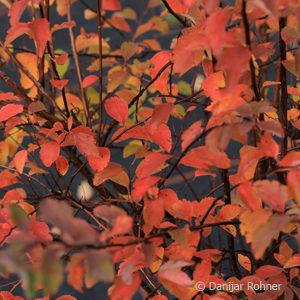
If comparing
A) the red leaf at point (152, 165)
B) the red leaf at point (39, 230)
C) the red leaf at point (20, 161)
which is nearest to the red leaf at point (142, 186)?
the red leaf at point (152, 165)

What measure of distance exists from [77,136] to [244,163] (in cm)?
23

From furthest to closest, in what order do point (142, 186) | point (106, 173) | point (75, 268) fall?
point (106, 173) → point (142, 186) → point (75, 268)

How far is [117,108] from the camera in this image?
0.57 metres

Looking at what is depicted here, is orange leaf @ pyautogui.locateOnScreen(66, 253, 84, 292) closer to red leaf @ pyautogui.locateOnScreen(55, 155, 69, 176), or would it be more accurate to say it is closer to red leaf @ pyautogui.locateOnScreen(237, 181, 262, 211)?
red leaf @ pyautogui.locateOnScreen(237, 181, 262, 211)

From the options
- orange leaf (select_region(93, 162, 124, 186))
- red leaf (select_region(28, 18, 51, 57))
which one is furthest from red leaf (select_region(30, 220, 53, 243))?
red leaf (select_region(28, 18, 51, 57))

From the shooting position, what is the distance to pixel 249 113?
0.38 meters

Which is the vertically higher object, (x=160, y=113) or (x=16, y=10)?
(x=16, y=10)

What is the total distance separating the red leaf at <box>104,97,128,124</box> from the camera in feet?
1.88

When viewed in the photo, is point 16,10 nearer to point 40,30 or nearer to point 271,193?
point 40,30

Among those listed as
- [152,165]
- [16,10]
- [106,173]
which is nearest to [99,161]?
[106,173]

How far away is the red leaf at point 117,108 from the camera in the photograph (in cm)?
57

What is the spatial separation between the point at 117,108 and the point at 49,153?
4.7 inches

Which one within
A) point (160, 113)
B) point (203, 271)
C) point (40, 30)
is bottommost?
point (203, 271)

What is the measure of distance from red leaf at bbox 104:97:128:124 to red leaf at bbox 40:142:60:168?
3.7 inches
